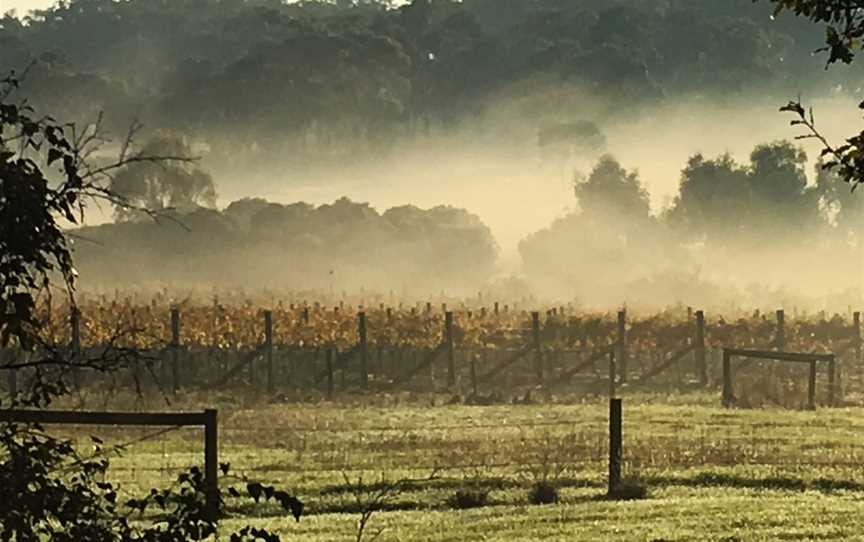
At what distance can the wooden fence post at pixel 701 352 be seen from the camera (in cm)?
5131

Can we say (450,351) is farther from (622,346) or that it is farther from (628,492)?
(628,492)

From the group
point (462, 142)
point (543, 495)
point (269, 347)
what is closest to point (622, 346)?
point (269, 347)

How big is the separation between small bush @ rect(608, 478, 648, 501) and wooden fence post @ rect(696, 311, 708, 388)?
27.3 metres

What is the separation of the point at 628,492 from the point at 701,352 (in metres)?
28.8

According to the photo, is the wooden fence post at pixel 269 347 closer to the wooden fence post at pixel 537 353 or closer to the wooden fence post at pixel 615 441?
the wooden fence post at pixel 537 353

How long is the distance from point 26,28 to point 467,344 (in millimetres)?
133223

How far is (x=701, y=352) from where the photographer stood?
52000mm

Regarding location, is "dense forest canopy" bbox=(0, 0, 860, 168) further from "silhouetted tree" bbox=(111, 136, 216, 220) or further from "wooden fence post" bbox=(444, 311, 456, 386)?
"wooden fence post" bbox=(444, 311, 456, 386)

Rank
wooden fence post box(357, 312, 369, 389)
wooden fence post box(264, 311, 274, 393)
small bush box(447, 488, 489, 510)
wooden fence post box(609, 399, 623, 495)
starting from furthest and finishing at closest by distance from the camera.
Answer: wooden fence post box(357, 312, 369, 389)
wooden fence post box(264, 311, 274, 393)
wooden fence post box(609, 399, 623, 495)
small bush box(447, 488, 489, 510)

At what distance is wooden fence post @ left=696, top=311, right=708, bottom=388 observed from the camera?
51.3 metres

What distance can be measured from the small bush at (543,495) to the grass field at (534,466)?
0.12 meters

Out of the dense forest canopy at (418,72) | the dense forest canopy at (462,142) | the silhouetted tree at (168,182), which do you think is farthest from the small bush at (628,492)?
the dense forest canopy at (418,72)

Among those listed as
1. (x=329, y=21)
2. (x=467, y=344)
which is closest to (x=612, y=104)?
(x=329, y=21)

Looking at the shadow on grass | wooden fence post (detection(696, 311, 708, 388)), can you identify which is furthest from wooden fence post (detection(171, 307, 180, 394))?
the shadow on grass
